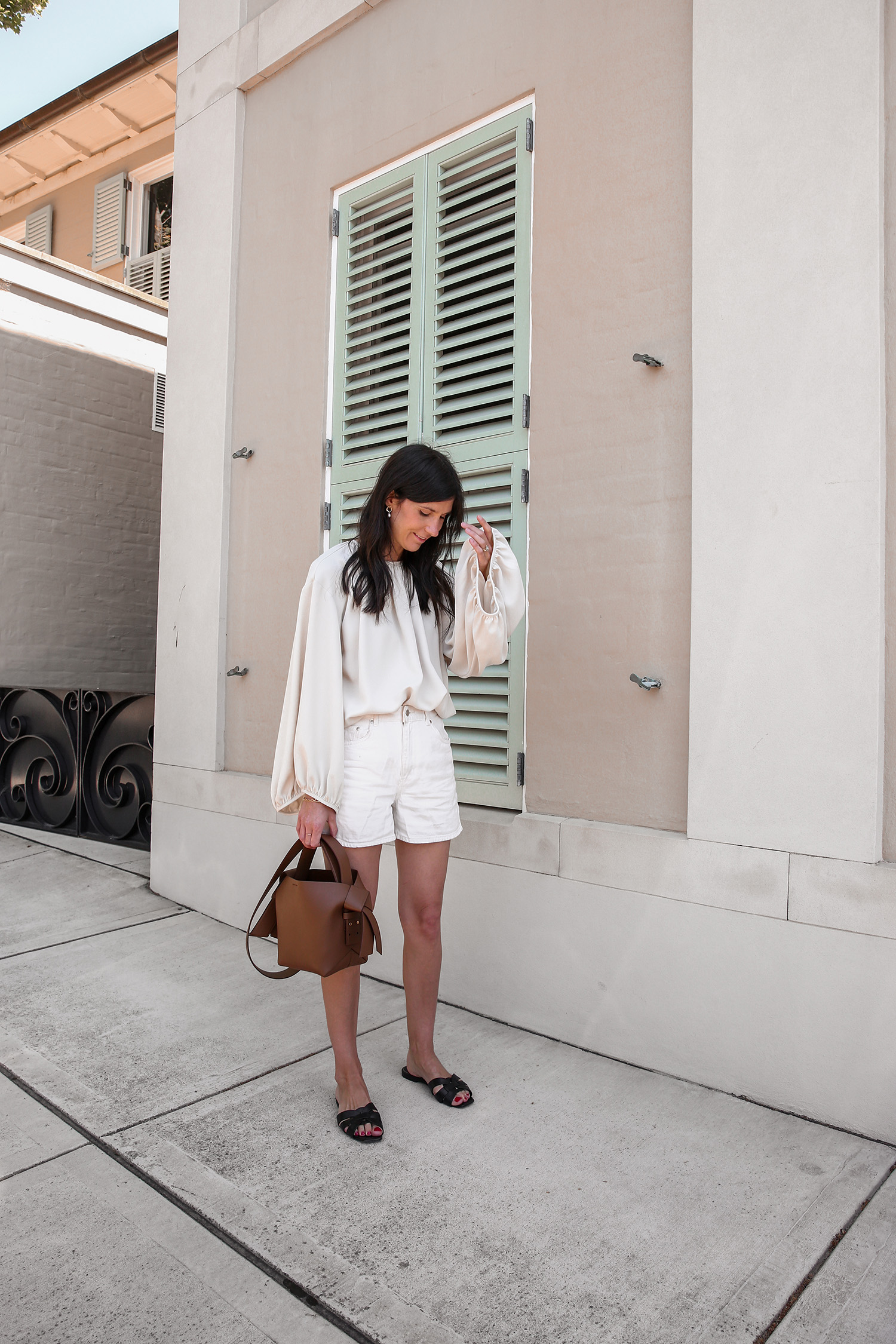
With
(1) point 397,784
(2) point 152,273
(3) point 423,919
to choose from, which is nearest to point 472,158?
(1) point 397,784

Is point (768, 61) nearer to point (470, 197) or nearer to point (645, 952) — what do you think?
point (470, 197)

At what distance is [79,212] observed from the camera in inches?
388

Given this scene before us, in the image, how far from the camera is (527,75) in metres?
3.14

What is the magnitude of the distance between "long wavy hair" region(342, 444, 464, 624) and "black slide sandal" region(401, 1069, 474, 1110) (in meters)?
1.25

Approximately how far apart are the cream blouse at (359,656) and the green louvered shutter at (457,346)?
0.71 meters

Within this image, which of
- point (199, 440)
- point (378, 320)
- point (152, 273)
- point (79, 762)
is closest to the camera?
point (378, 320)

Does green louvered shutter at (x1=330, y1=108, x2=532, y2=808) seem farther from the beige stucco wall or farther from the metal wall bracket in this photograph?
the beige stucco wall

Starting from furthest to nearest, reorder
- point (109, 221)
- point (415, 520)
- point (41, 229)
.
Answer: point (41, 229) < point (109, 221) < point (415, 520)

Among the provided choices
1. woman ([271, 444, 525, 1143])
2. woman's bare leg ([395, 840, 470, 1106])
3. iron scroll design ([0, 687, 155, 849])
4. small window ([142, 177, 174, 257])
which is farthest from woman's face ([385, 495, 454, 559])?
A: small window ([142, 177, 174, 257])

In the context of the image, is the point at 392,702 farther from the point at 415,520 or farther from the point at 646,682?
the point at 646,682

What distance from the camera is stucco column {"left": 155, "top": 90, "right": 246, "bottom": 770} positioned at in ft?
14.0

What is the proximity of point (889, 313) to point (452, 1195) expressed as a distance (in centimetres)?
234

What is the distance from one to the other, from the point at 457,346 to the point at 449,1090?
2513 mm

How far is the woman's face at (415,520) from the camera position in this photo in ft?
7.68
